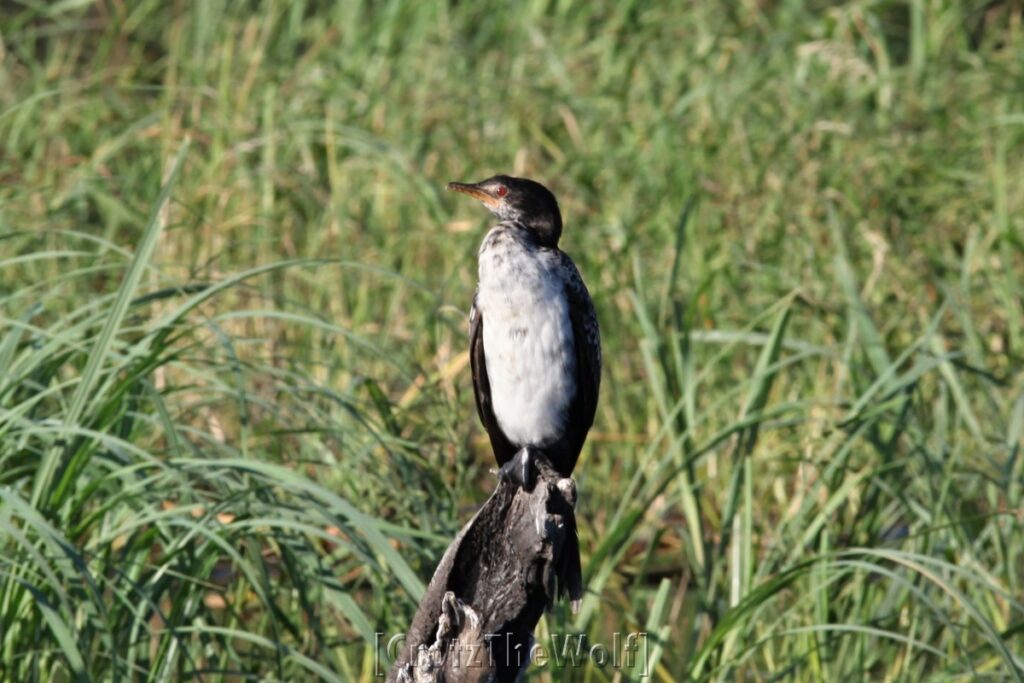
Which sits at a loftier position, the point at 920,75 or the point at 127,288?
the point at 920,75

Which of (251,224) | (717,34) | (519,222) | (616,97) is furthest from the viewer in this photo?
(717,34)

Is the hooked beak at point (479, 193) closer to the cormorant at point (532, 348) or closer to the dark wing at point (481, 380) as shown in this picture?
the cormorant at point (532, 348)

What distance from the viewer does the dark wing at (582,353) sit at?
13.0ft

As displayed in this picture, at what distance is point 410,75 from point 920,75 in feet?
7.89

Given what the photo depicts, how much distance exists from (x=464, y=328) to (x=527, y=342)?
213 cm

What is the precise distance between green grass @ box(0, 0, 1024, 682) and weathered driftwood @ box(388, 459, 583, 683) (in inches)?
12.1

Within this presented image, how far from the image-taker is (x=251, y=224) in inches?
255

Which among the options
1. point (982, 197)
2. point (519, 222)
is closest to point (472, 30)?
point (982, 197)

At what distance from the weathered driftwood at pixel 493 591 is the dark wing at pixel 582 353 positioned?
75 cm

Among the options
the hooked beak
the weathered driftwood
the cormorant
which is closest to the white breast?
the cormorant

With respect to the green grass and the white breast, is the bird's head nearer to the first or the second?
the white breast

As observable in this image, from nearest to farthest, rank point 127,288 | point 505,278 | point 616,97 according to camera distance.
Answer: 1. point 127,288
2. point 505,278
3. point 616,97

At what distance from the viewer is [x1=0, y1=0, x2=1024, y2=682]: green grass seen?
3625 mm

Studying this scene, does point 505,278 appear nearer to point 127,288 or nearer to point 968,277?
point 127,288
